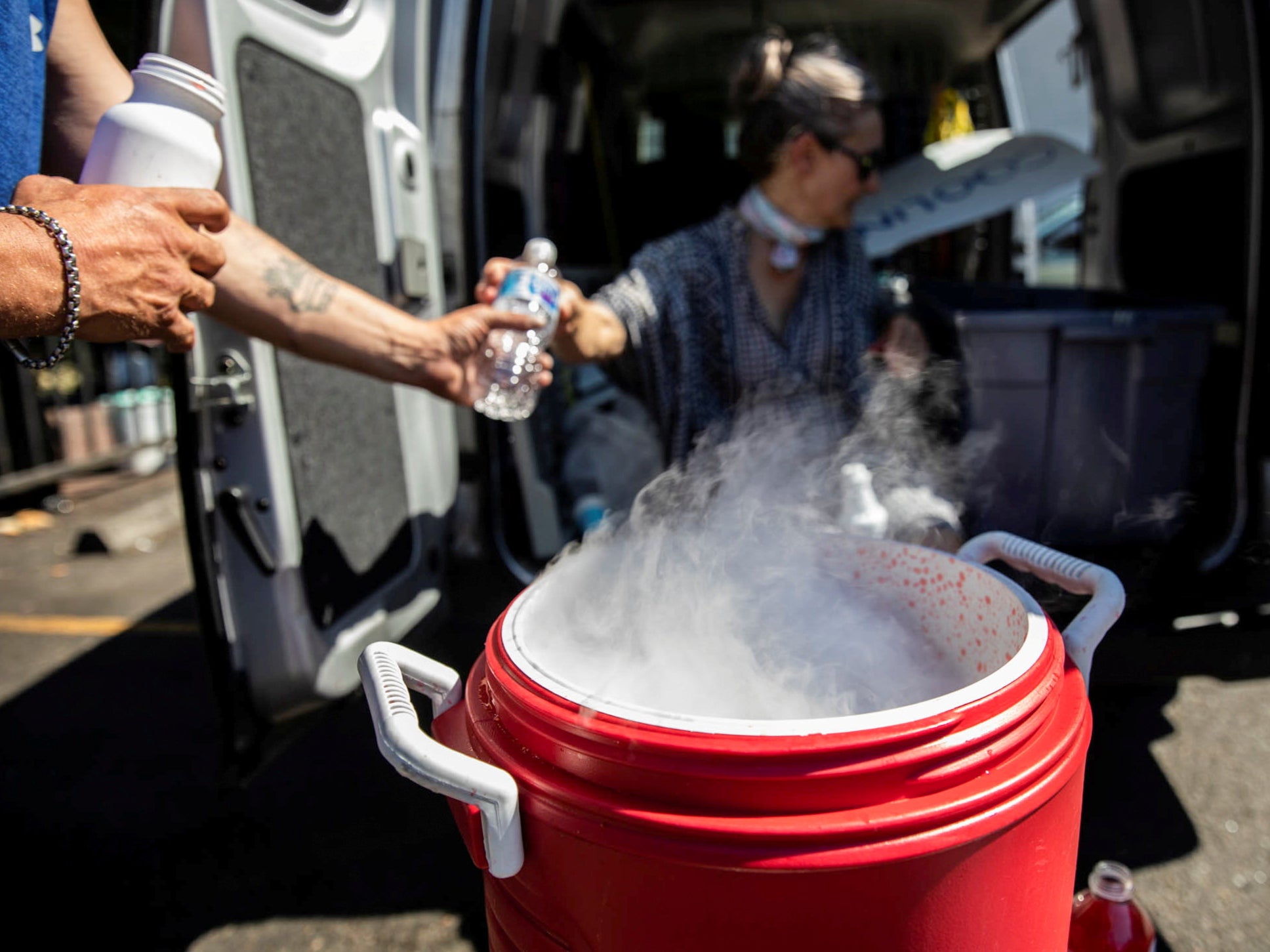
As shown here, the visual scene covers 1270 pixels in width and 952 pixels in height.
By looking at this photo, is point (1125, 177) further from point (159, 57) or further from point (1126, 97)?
point (159, 57)

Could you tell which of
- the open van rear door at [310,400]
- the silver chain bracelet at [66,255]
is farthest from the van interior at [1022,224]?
the silver chain bracelet at [66,255]

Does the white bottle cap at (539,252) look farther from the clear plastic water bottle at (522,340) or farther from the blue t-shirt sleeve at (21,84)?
the blue t-shirt sleeve at (21,84)

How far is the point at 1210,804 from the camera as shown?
7.16 feet

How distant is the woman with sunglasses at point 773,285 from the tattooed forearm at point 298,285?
90 centimetres

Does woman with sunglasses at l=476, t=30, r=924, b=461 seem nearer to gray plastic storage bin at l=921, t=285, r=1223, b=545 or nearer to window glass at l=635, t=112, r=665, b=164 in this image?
gray plastic storage bin at l=921, t=285, r=1223, b=545

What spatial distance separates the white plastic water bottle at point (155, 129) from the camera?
3.81 feet

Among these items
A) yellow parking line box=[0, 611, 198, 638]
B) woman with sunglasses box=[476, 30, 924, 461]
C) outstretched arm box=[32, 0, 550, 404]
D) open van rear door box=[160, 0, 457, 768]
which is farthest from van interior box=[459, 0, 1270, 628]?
yellow parking line box=[0, 611, 198, 638]

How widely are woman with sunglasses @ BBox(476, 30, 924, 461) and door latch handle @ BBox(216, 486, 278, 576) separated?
42.5 inches

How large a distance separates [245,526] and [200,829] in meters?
1.12

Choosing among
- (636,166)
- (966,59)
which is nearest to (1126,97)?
(966,59)

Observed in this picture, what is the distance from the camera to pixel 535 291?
1.71 meters

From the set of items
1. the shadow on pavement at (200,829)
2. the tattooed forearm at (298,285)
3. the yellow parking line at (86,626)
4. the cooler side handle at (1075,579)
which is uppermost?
the tattooed forearm at (298,285)

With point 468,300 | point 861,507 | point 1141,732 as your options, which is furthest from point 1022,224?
point 468,300

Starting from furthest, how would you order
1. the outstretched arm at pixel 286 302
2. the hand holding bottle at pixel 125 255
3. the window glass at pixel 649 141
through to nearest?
the window glass at pixel 649 141 → the outstretched arm at pixel 286 302 → the hand holding bottle at pixel 125 255
